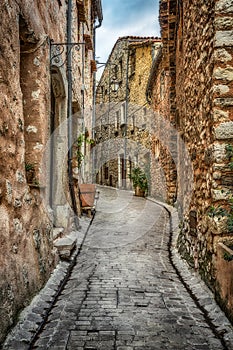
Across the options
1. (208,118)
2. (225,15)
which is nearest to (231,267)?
(208,118)

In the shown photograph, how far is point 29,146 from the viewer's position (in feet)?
14.6

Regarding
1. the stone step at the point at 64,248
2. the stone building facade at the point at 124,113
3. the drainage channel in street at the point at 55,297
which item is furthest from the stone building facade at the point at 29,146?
the stone building facade at the point at 124,113

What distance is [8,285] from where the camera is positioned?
2957 mm

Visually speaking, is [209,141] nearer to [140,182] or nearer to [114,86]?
[140,182]

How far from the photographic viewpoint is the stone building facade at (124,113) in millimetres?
18297

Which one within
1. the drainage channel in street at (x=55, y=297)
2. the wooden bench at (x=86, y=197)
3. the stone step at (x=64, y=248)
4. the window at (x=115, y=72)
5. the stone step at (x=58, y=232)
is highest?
the window at (x=115, y=72)

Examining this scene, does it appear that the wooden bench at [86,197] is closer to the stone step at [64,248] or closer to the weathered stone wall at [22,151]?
the stone step at [64,248]

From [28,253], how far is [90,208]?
5.09 m

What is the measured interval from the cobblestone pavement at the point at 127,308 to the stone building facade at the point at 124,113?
473 inches

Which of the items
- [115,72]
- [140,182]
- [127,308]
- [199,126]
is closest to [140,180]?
[140,182]

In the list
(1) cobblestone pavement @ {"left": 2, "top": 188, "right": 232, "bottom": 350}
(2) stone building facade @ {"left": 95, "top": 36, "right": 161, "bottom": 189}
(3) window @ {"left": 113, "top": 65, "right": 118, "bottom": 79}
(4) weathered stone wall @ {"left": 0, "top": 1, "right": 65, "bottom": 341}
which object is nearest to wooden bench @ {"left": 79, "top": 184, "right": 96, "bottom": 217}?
(1) cobblestone pavement @ {"left": 2, "top": 188, "right": 232, "bottom": 350}

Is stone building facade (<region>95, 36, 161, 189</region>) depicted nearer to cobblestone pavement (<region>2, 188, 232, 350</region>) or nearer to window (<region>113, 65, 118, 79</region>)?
window (<region>113, 65, 118, 79</region>)

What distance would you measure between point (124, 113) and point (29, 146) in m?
17.7

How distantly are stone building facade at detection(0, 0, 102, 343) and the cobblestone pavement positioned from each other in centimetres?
42
